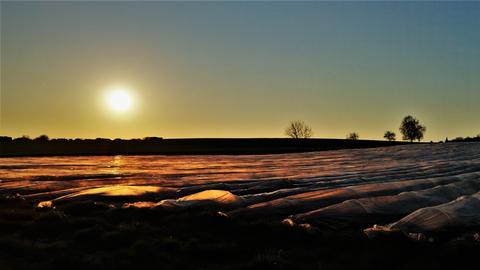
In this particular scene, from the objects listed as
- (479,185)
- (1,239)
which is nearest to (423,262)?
(1,239)

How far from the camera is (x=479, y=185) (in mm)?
22609

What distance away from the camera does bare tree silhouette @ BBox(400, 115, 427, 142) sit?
168875mm

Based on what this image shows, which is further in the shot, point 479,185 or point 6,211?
point 479,185

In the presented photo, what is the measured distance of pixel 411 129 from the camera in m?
170

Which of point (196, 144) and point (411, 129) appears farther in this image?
point (411, 129)

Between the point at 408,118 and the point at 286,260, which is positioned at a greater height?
the point at 408,118

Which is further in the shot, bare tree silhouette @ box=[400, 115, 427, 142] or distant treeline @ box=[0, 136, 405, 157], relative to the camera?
bare tree silhouette @ box=[400, 115, 427, 142]

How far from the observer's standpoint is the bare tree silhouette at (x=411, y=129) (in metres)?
169

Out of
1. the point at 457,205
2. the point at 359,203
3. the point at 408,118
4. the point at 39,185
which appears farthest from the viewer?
the point at 408,118

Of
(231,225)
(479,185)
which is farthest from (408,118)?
(231,225)

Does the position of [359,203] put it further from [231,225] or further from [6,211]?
[6,211]

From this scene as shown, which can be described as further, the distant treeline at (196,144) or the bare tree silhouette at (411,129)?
the bare tree silhouette at (411,129)

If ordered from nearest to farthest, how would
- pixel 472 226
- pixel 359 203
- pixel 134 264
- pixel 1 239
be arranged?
pixel 134 264 → pixel 1 239 → pixel 472 226 → pixel 359 203

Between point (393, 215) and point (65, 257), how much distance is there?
10958mm
